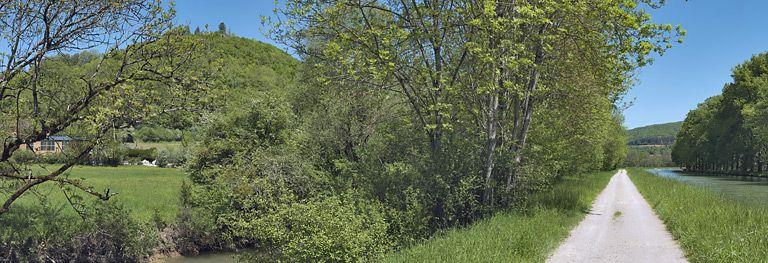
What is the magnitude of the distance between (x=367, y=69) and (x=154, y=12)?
224 inches

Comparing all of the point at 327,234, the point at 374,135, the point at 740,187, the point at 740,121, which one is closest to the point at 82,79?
the point at 327,234

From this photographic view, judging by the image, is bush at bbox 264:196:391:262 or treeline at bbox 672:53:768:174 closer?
bush at bbox 264:196:391:262

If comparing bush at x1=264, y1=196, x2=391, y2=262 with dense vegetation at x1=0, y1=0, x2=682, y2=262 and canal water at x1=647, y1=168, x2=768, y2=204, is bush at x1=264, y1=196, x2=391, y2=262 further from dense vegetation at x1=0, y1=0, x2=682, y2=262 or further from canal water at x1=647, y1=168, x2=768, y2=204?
canal water at x1=647, y1=168, x2=768, y2=204

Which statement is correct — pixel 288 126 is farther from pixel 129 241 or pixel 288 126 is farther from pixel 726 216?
pixel 726 216

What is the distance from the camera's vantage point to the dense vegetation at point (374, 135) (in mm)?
12203

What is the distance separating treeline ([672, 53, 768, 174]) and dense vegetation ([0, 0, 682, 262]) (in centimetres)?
4104

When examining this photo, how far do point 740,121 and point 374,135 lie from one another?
2429 inches

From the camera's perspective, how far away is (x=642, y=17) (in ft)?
46.6

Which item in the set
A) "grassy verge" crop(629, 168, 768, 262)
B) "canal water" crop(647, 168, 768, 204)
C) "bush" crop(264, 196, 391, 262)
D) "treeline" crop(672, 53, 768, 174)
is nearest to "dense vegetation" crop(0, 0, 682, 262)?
"bush" crop(264, 196, 391, 262)

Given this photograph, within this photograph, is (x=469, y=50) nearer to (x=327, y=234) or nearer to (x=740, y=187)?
(x=327, y=234)

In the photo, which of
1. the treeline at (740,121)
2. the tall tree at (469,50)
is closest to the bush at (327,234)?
the tall tree at (469,50)

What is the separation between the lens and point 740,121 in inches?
2596

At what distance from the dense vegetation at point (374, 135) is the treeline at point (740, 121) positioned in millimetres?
41038

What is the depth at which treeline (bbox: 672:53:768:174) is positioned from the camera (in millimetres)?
52203
